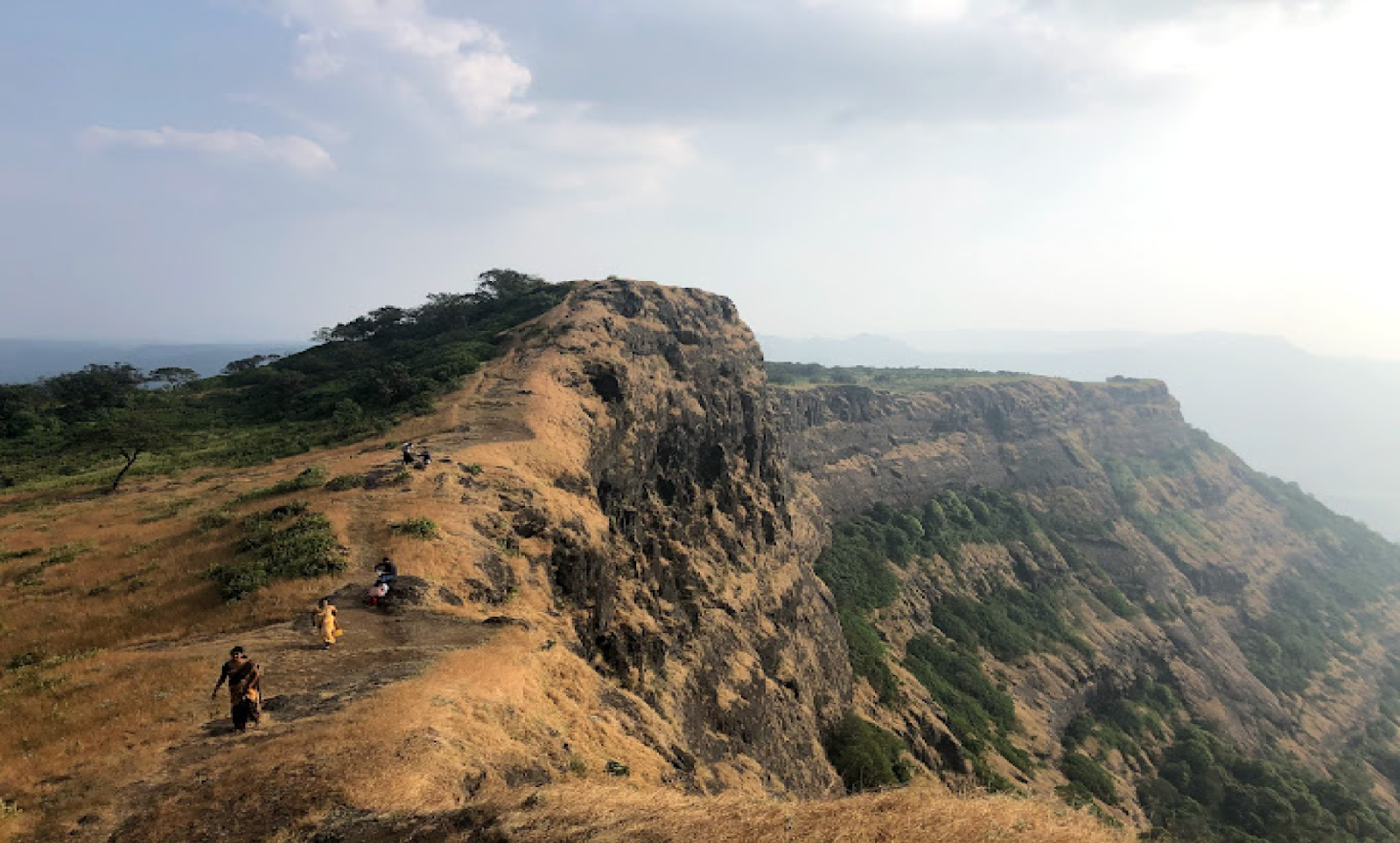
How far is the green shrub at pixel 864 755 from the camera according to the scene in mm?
43344

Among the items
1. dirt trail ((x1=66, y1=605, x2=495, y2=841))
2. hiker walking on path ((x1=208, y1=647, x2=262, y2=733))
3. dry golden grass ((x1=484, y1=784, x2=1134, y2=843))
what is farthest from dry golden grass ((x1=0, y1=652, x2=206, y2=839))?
dry golden grass ((x1=484, y1=784, x2=1134, y2=843))

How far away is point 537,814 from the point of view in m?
10.5

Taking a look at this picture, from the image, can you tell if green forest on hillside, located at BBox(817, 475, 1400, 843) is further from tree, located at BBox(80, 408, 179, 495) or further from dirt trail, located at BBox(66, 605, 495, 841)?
tree, located at BBox(80, 408, 179, 495)

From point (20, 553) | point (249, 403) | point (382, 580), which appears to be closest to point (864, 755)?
point (382, 580)

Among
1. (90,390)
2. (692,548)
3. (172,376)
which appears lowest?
(692,548)

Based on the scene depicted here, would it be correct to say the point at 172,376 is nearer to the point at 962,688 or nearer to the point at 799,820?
the point at 799,820

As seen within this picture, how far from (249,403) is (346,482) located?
36685 mm

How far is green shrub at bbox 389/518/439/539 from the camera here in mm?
23406

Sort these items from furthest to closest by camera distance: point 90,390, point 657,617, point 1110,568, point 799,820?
1. point 1110,568
2. point 90,390
3. point 657,617
4. point 799,820

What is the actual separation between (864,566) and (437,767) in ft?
257

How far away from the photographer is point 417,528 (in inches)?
927

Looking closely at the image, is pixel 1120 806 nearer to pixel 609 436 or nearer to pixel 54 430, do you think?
pixel 609 436

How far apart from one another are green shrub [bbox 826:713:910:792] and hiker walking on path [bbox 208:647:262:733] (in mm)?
38659

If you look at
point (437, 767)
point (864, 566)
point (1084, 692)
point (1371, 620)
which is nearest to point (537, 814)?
point (437, 767)
